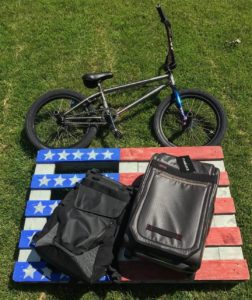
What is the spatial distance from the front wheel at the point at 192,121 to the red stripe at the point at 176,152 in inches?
8.9

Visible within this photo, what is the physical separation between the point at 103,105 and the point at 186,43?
199 centimetres

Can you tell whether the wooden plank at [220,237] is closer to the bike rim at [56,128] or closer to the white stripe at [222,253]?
the white stripe at [222,253]

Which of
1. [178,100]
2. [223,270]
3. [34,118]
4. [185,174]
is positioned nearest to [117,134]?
[178,100]

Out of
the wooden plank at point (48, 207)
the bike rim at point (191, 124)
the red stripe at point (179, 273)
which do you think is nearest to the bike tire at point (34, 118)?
the wooden plank at point (48, 207)

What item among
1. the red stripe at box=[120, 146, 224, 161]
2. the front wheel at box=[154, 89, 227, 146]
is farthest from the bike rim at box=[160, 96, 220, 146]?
the red stripe at box=[120, 146, 224, 161]

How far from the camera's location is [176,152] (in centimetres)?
417

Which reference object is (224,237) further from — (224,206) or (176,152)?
(176,152)

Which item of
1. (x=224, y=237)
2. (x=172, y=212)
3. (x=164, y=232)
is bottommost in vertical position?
(x=224, y=237)

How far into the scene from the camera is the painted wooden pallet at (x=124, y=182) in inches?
135

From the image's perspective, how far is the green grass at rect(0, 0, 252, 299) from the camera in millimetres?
4324

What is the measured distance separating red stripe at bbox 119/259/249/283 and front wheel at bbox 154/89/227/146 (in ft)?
4.84

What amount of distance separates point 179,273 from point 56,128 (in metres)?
2.31

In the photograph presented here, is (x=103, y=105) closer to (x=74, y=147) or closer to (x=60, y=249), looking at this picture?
(x=74, y=147)

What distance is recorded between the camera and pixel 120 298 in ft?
11.6
